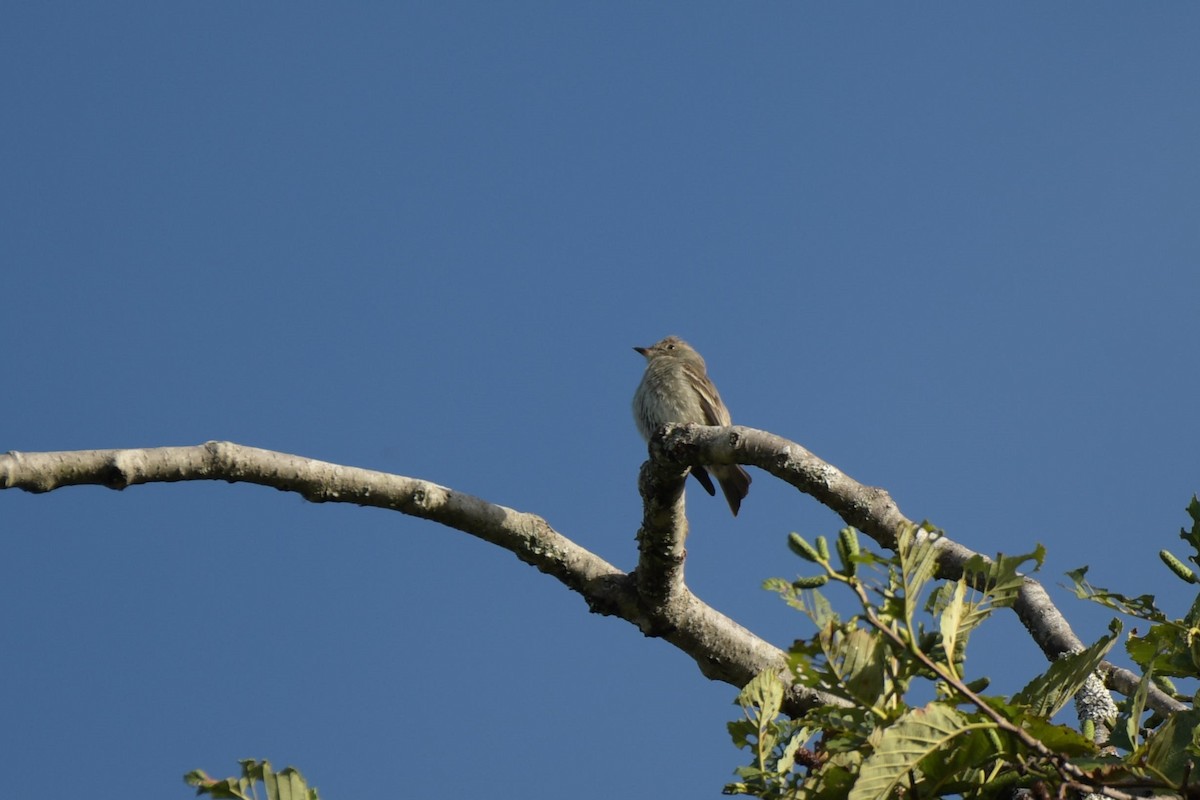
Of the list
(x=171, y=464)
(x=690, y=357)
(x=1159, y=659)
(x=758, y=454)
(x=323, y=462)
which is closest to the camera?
(x=1159, y=659)

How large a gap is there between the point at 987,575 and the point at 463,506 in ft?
9.44

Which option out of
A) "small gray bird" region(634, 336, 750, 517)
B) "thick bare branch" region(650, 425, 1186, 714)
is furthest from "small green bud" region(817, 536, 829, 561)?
"small gray bird" region(634, 336, 750, 517)

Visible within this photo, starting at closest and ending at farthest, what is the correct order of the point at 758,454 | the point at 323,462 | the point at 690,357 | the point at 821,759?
the point at 821,759 → the point at 323,462 → the point at 758,454 → the point at 690,357

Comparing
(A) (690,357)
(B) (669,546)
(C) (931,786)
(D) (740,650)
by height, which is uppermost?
(A) (690,357)

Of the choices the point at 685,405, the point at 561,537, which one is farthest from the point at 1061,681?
the point at 685,405

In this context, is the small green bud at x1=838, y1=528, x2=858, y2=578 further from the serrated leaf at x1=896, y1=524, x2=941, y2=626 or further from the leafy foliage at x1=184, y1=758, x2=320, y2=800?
the leafy foliage at x1=184, y1=758, x2=320, y2=800

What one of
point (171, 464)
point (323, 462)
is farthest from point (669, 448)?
point (171, 464)

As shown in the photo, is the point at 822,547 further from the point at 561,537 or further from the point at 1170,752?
the point at 561,537

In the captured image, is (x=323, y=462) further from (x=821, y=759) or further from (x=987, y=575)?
(x=987, y=575)

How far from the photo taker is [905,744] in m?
2.11

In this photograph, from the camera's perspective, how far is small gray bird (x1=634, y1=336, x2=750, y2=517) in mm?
9641

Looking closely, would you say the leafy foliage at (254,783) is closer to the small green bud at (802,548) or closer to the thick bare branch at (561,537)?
the small green bud at (802,548)

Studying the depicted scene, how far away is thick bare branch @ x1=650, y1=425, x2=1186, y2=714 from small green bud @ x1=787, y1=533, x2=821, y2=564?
2.08m

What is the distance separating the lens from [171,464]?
156 inches
